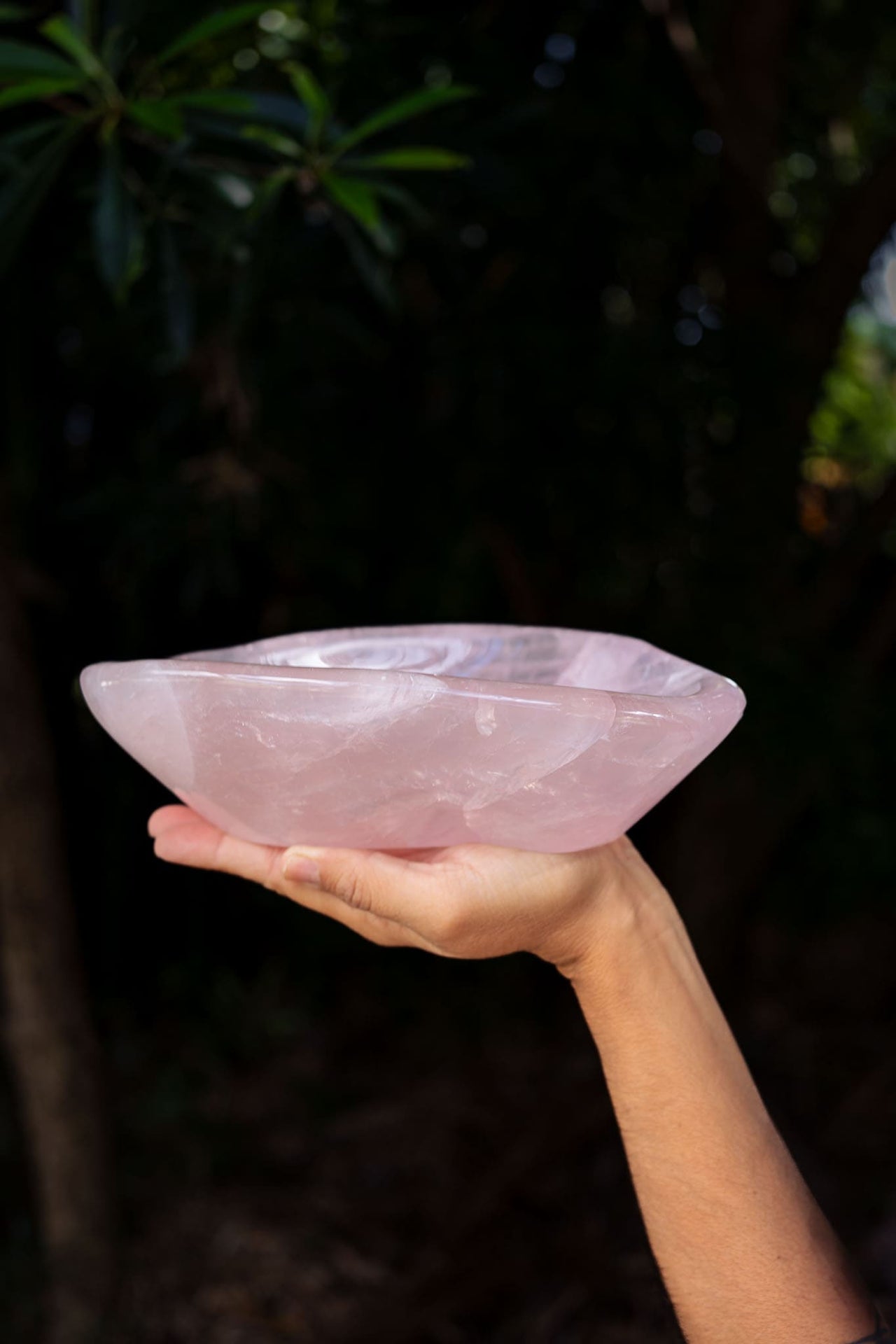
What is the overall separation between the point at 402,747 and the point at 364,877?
0.08m

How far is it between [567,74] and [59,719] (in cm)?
126

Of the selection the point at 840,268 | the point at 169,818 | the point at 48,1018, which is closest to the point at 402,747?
the point at 169,818

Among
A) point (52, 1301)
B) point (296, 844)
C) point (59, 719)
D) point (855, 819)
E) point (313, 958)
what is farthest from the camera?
point (313, 958)

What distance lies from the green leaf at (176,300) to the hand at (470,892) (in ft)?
1.38

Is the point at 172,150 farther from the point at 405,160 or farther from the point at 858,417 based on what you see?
the point at 858,417

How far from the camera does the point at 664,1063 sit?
0.59 metres

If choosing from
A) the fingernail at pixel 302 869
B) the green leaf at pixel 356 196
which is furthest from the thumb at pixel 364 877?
the green leaf at pixel 356 196

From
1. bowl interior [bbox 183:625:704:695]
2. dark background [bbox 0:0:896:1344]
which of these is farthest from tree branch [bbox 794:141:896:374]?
bowl interior [bbox 183:625:704:695]

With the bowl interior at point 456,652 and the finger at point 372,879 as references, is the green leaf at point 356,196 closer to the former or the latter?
the bowl interior at point 456,652

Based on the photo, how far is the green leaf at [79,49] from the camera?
65 centimetres

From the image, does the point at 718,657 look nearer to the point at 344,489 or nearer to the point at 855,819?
the point at 855,819

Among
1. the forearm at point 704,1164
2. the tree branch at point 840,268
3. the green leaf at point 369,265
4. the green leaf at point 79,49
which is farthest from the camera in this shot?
the tree branch at point 840,268

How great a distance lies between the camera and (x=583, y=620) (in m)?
1.84

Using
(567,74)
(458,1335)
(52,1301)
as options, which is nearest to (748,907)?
(458,1335)
